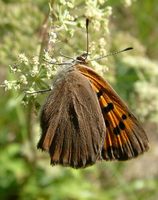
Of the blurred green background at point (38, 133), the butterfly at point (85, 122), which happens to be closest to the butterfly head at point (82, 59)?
the butterfly at point (85, 122)

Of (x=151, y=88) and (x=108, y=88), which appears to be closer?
(x=108, y=88)

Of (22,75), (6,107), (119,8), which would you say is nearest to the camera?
(22,75)

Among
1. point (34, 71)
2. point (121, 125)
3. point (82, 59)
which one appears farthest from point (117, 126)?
point (34, 71)

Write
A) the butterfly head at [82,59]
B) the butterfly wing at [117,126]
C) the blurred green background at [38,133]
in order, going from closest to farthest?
the butterfly wing at [117,126], the butterfly head at [82,59], the blurred green background at [38,133]

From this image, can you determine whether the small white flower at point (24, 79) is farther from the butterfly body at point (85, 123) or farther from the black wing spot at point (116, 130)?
the black wing spot at point (116, 130)

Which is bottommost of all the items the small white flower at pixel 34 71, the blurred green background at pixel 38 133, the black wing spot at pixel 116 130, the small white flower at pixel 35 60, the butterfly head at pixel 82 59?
the black wing spot at pixel 116 130

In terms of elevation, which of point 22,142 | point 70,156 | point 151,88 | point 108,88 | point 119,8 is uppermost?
point 119,8

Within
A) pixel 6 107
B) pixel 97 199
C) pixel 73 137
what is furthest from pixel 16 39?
pixel 97 199

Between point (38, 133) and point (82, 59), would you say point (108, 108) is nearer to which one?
point (82, 59)

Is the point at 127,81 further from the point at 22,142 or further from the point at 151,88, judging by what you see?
the point at 22,142
